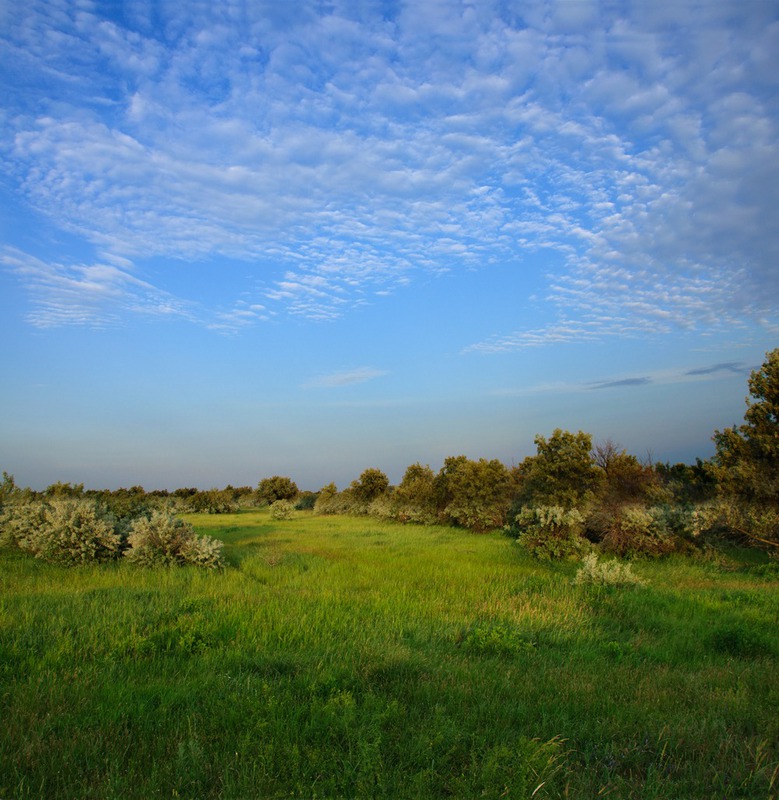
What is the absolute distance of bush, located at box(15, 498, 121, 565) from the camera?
13.2 meters

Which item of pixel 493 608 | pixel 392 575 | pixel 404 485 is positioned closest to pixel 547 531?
pixel 392 575

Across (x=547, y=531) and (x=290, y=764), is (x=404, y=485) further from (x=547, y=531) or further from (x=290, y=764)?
(x=290, y=764)

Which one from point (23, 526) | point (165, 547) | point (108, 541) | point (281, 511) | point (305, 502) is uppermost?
point (23, 526)

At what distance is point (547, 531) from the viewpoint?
57.4ft

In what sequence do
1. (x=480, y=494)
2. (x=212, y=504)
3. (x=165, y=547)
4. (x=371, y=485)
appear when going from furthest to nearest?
1. (x=212, y=504)
2. (x=371, y=485)
3. (x=480, y=494)
4. (x=165, y=547)

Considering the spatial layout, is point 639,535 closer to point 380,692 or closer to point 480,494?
point 480,494

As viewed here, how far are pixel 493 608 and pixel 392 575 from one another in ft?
13.0

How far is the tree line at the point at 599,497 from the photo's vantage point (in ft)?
52.1

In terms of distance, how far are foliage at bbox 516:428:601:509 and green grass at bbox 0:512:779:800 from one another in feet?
36.3

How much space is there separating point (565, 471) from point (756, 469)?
7476 millimetres

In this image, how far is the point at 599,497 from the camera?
73.3 ft

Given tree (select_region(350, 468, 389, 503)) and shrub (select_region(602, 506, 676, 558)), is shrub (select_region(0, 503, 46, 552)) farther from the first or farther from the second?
tree (select_region(350, 468, 389, 503))

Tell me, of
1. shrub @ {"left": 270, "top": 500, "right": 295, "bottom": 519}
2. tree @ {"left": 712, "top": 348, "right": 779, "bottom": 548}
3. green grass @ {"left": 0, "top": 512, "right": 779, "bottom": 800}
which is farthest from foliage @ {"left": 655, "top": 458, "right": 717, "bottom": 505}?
shrub @ {"left": 270, "top": 500, "right": 295, "bottom": 519}

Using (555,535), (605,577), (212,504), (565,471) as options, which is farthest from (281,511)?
(605,577)
